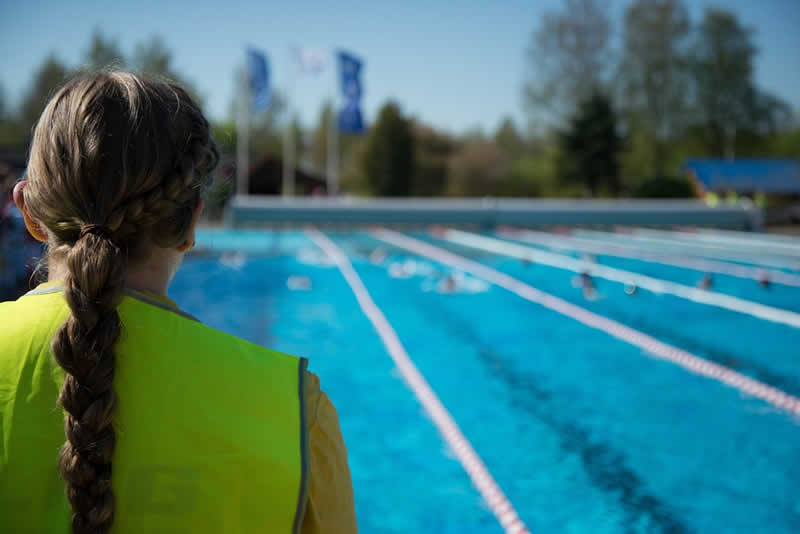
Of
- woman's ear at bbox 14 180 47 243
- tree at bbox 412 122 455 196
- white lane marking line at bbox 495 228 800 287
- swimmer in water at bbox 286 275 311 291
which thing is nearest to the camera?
woman's ear at bbox 14 180 47 243

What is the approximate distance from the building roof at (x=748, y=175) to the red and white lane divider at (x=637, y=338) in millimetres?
21160

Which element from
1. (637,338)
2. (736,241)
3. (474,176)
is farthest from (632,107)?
(637,338)

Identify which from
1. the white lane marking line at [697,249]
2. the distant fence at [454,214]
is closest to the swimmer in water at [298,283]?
the white lane marking line at [697,249]

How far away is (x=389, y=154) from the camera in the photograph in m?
30.6

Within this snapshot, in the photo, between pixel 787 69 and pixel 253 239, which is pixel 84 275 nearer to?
pixel 253 239

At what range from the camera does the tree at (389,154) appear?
3062 cm

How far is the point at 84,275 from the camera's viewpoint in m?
0.81

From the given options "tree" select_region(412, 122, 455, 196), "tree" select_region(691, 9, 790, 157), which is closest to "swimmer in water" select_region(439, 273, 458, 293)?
"tree" select_region(412, 122, 455, 196)

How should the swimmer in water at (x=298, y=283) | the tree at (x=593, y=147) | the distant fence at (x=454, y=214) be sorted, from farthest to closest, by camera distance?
the tree at (x=593, y=147), the distant fence at (x=454, y=214), the swimmer in water at (x=298, y=283)

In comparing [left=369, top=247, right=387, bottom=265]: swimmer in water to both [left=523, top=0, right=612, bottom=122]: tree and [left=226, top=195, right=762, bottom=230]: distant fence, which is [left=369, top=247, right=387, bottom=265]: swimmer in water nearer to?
[left=226, top=195, right=762, bottom=230]: distant fence

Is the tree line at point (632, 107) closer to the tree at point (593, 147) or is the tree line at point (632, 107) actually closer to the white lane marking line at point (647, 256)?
the tree at point (593, 147)

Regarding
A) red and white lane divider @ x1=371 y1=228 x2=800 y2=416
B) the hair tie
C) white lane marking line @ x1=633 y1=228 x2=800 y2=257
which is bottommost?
red and white lane divider @ x1=371 y1=228 x2=800 y2=416

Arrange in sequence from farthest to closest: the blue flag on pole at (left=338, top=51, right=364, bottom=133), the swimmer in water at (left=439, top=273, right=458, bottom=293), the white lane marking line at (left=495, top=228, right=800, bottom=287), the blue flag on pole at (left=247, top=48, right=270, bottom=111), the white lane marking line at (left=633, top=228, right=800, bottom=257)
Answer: the blue flag on pole at (left=338, top=51, right=364, bottom=133) < the blue flag on pole at (left=247, top=48, right=270, bottom=111) < the white lane marking line at (left=633, top=228, right=800, bottom=257) < the white lane marking line at (left=495, top=228, right=800, bottom=287) < the swimmer in water at (left=439, top=273, right=458, bottom=293)

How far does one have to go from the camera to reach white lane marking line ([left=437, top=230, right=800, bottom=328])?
735 centimetres
